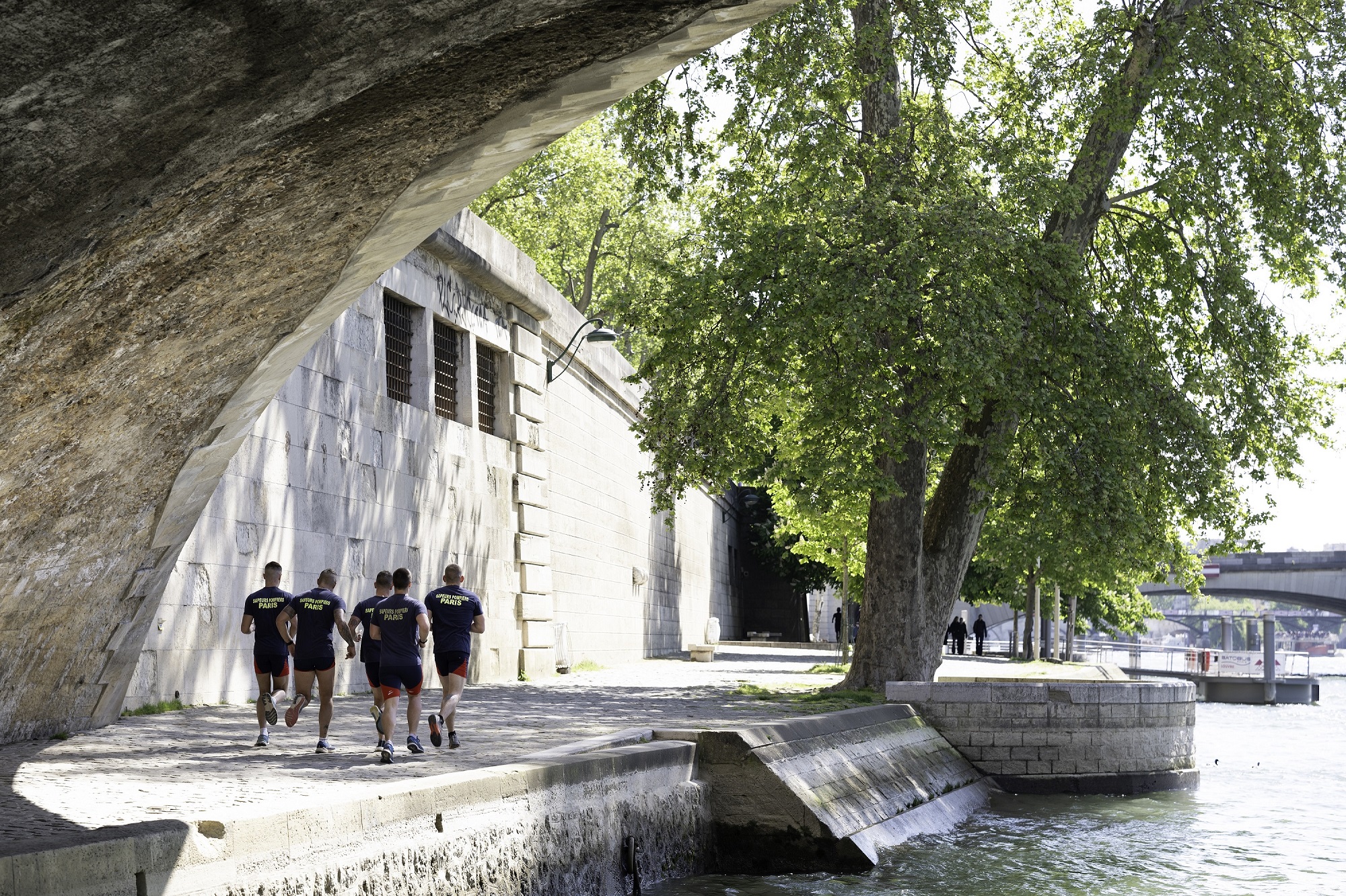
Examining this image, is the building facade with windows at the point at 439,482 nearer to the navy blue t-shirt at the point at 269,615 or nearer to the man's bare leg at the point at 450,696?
the navy blue t-shirt at the point at 269,615

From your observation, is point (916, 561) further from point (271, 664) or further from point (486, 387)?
point (271, 664)

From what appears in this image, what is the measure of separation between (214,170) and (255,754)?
5257 mm


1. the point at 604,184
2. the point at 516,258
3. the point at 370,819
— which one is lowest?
the point at 370,819

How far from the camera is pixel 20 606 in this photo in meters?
7.96

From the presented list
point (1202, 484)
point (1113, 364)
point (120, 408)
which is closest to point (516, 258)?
point (1113, 364)

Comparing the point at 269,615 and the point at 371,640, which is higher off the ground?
the point at 269,615

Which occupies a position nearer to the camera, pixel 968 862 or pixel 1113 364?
pixel 968 862

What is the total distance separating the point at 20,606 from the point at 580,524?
16025mm

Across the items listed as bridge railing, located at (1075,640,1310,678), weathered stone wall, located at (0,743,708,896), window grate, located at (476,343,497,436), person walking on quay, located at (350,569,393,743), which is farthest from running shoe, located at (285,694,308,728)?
bridge railing, located at (1075,640,1310,678)

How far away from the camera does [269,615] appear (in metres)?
9.92

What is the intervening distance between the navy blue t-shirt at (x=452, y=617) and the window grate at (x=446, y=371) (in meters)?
7.90

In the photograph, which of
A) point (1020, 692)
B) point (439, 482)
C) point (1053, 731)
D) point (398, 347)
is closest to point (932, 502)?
point (1020, 692)

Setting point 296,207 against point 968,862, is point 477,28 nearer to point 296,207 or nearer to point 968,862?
point 296,207

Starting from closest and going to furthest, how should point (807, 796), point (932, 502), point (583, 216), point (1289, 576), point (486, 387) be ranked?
point (807, 796) → point (932, 502) → point (486, 387) → point (583, 216) → point (1289, 576)
